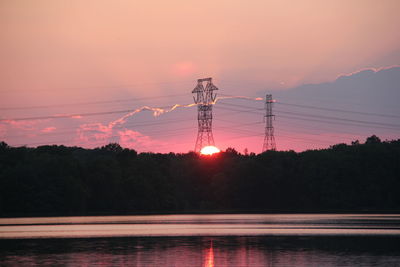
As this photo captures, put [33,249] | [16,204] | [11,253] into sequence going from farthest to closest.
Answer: [16,204]
[33,249]
[11,253]

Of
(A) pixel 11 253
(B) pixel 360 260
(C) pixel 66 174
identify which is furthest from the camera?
(C) pixel 66 174

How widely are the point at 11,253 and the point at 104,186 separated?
5306 inches

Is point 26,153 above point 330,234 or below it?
above

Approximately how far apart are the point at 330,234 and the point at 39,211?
101758 mm

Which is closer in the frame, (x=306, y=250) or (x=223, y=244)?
(x=306, y=250)

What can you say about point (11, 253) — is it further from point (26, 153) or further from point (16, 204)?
point (26, 153)

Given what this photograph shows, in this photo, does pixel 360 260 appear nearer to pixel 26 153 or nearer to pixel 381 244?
pixel 381 244

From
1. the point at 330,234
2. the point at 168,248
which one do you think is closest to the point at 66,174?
the point at 330,234

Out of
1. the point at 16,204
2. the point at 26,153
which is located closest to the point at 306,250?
the point at 16,204

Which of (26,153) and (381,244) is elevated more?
(26,153)

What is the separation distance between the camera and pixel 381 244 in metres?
70.1

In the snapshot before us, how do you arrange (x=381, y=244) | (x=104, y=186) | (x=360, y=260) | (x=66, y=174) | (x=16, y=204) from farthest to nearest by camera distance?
(x=104, y=186)
(x=66, y=174)
(x=16, y=204)
(x=381, y=244)
(x=360, y=260)

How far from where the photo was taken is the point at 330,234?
86.4 m

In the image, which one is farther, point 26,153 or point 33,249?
point 26,153
